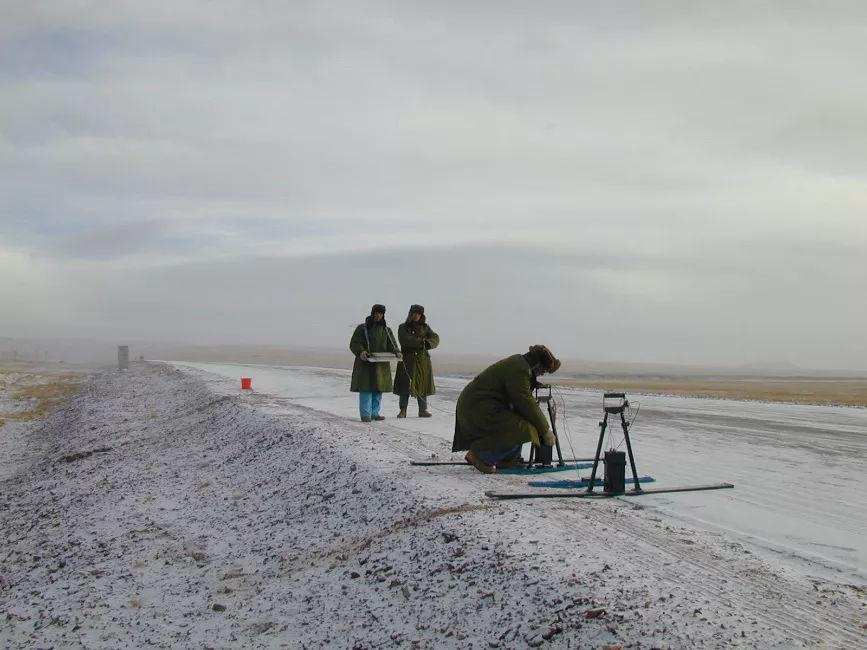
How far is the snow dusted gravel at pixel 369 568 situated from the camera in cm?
555

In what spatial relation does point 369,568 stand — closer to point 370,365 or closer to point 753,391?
point 370,365

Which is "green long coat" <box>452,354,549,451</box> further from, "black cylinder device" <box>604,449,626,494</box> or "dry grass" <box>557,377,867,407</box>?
"dry grass" <box>557,377,867,407</box>

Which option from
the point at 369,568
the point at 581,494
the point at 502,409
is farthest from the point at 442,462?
the point at 369,568

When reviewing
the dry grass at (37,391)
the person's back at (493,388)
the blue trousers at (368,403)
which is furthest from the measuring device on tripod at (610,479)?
the dry grass at (37,391)

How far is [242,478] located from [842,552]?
8724mm

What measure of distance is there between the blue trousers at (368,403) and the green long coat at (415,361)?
578 millimetres

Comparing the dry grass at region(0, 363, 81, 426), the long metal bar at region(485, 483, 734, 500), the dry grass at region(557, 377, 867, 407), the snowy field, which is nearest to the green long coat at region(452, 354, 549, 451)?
the snowy field

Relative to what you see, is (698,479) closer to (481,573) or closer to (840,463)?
(840,463)

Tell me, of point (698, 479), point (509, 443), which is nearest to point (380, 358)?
point (509, 443)

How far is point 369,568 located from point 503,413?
3.10 metres

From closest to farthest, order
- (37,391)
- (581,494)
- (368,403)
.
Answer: (581,494), (368,403), (37,391)

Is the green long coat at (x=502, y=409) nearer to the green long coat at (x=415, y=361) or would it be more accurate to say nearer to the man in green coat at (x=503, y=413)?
the man in green coat at (x=503, y=413)

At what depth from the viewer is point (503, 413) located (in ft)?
32.1

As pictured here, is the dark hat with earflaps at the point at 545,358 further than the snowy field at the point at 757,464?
Yes
